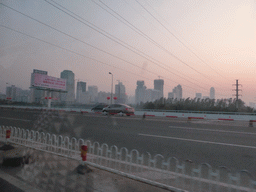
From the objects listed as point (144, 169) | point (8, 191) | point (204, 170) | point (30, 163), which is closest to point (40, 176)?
point (8, 191)

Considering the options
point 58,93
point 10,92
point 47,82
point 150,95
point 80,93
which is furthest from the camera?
point 150,95

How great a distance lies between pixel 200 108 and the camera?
40.2 metres

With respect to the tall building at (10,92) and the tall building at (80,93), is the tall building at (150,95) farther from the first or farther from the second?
the tall building at (10,92)

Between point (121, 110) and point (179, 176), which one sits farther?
point (121, 110)

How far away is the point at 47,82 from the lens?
47.9 m

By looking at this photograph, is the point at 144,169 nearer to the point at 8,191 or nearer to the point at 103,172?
the point at 103,172

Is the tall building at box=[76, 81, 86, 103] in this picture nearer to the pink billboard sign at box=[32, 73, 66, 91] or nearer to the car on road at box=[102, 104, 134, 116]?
the pink billboard sign at box=[32, 73, 66, 91]

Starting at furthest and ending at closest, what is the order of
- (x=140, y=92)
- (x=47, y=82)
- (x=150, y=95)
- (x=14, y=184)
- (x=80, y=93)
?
(x=140, y=92), (x=150, y=95), (x=80, y=93), (x=47, y=82), (x=14, y=184)

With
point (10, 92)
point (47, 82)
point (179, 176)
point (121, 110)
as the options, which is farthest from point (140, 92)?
point (179, 176)

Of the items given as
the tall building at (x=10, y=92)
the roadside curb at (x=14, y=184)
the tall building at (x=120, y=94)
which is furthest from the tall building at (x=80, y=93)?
the roadside curb at (x=14, y=184)

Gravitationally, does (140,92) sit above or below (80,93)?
above

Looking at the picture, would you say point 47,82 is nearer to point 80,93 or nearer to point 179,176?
point 179,176

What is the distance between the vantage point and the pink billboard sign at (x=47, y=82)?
149 ft

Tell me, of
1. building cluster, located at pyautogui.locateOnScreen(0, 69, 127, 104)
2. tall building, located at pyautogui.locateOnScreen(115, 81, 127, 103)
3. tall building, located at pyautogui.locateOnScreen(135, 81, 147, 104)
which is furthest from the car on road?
tall building, located at pyautogui.locateOnScreen(135, 81, 147, 104)
